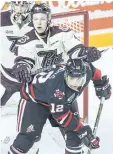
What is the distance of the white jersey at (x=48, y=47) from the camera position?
6.39ft

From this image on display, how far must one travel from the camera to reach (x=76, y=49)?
6.52 ft

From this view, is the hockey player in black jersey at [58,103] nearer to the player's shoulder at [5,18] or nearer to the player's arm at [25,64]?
the player's arm at [25,64]

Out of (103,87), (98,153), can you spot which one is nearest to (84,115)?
(98,153)

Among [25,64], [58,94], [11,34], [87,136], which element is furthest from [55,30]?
[11,34]

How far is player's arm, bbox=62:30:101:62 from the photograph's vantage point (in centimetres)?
196

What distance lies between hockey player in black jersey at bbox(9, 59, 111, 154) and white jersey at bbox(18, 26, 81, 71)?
7cm

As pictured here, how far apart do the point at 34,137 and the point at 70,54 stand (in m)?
0.37

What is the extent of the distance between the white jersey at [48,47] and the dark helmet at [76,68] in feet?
0.58

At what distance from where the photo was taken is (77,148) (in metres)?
2.05

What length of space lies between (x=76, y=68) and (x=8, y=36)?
2.84 ft

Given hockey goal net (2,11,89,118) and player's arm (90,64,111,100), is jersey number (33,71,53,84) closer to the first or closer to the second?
player's arm (90,64,111,100)

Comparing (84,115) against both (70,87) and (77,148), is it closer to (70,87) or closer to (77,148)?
(77,148)

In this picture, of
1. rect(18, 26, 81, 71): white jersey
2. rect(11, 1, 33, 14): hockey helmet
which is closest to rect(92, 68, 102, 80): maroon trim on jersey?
rect(18, 26, 81, 71): white jersey

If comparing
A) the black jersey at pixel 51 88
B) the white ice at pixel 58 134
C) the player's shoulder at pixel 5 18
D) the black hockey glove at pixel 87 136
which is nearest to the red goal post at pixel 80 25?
the white ice at pixel 58 134
